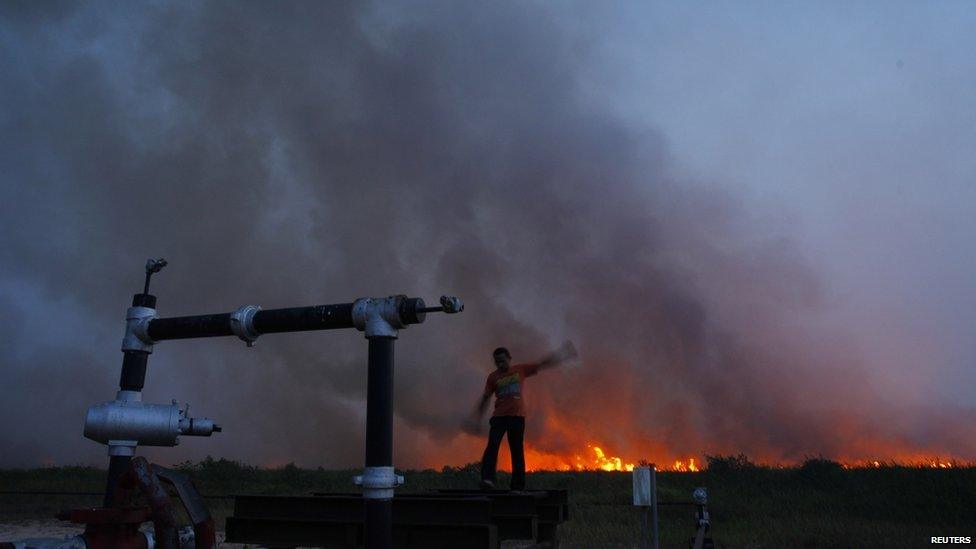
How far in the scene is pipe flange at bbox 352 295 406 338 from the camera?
4844mm

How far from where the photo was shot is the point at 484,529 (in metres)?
6.35

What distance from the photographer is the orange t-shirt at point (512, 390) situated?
30.8ft

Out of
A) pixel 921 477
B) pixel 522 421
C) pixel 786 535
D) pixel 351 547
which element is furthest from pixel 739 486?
pixel 351 547

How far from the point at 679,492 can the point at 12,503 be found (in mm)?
25769

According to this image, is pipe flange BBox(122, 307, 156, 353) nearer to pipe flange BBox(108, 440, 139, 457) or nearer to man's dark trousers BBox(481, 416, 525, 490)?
pipe flange BBox(108, 440, 139, 457)

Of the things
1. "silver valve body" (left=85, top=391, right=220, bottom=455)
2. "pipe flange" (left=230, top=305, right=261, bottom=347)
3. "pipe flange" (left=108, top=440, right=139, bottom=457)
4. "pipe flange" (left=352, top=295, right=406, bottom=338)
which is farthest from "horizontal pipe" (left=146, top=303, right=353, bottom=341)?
"pipe flange" (left=108, top=440, right=139, bottom=457)

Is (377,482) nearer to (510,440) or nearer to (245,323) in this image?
(245,323)

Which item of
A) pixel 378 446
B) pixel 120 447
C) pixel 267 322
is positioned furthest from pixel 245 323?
pixel 378 446

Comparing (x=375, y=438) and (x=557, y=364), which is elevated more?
(x=557, y=364)

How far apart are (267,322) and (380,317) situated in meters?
1.26

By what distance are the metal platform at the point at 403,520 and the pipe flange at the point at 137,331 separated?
2.42 meters

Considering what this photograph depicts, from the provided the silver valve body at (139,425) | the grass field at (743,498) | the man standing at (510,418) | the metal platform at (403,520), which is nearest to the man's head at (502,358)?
the man standing at (510,418)

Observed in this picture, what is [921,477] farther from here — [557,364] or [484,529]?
[484,529]

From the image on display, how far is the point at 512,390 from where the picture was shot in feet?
31.0
